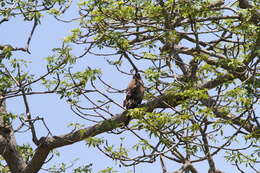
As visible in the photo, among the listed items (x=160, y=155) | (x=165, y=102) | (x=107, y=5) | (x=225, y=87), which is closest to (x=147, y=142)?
(x=160, y=155)

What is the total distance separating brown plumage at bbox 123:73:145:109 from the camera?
7.50 meters

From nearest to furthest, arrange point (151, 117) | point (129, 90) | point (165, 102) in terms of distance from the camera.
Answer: point (151, 117), point (165, 102), point (129, 90)

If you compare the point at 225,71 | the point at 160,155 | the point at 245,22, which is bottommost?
the point at 160,155

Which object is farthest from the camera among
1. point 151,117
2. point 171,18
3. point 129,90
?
point 129,90

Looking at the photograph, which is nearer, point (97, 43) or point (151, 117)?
point (151, 117)

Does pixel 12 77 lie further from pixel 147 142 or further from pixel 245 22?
pixel 245 22

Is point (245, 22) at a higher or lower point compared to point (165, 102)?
higher

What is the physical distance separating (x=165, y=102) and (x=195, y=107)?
603 millimetres

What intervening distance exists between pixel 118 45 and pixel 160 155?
5.63 feet

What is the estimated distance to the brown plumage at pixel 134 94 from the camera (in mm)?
7500

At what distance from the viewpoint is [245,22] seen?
7.02 m

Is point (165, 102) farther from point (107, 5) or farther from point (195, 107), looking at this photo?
point (107, 5)

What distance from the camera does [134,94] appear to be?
7.64 meters

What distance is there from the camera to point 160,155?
649 cm
